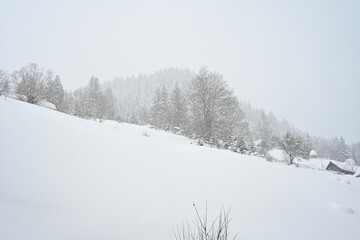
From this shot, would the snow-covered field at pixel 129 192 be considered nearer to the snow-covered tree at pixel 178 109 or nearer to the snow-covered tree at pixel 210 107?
the snow-covered tree at pixel 210 107

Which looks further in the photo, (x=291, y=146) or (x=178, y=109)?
(x=178, y=109)

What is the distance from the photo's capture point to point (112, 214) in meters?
2.18

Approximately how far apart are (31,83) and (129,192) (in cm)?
2140

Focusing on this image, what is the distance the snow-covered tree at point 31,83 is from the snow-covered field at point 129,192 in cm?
1730

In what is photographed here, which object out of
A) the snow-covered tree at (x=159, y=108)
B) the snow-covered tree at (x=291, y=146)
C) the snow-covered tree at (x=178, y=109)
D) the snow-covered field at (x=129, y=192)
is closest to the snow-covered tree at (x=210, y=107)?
the snow-covered tree at (x=178, y=109)

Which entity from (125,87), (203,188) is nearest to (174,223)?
(203,188)

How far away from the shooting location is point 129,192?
265 cm

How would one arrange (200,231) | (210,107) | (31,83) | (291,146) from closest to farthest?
(200,231)
(210,107)
(31,83)
(291,146)

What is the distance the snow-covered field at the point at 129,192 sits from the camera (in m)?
1.96

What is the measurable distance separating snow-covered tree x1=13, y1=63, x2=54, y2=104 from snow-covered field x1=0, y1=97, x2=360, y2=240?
17299 millimetres

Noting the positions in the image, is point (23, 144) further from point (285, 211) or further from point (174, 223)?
point (285, 211)

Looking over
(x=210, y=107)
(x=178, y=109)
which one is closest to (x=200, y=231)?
(x=210, y=107)

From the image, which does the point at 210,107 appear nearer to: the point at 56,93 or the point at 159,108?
the point at 159,108

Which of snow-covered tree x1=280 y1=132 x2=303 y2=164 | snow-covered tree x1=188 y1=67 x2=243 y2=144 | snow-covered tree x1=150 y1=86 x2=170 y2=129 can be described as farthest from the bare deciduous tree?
snow-covered tree x1=150 y1=86 x2=170 y2=129
